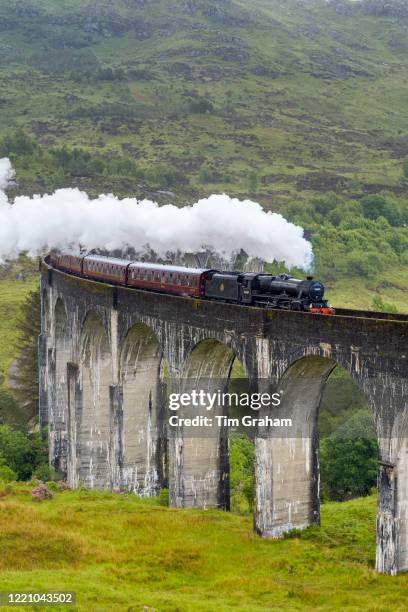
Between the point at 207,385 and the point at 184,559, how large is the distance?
31.0 feet

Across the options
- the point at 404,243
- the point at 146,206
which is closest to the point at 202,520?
the point at 146,206

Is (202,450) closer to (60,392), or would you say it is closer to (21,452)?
(60,392)

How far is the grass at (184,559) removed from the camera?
92.6 ft

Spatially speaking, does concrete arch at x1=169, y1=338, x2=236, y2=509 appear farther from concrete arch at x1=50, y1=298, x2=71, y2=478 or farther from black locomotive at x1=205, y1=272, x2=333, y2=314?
concrete arch at x1=50, y1=298, x2=71, y2=478

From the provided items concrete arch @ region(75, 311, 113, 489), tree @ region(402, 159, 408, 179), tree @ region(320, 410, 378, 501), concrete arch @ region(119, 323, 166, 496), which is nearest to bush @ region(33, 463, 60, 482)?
concrete arch @ region(75, 311, 113, 489)

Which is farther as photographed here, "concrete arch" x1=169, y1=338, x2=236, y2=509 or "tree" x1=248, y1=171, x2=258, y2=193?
"tree" x1=248, y1=171, x2=258, y2=193

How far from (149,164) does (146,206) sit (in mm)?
106718

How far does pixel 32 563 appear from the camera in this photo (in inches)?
1282

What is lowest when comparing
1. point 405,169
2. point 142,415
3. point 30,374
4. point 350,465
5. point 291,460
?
point 350,465

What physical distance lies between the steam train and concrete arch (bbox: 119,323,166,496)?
11.6 feet

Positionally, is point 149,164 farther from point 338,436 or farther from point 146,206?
point 338,436

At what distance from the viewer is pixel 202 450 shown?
1651 inches

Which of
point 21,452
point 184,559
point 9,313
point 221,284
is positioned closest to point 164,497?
point 184,559

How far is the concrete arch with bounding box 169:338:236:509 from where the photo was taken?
40.9 meters
